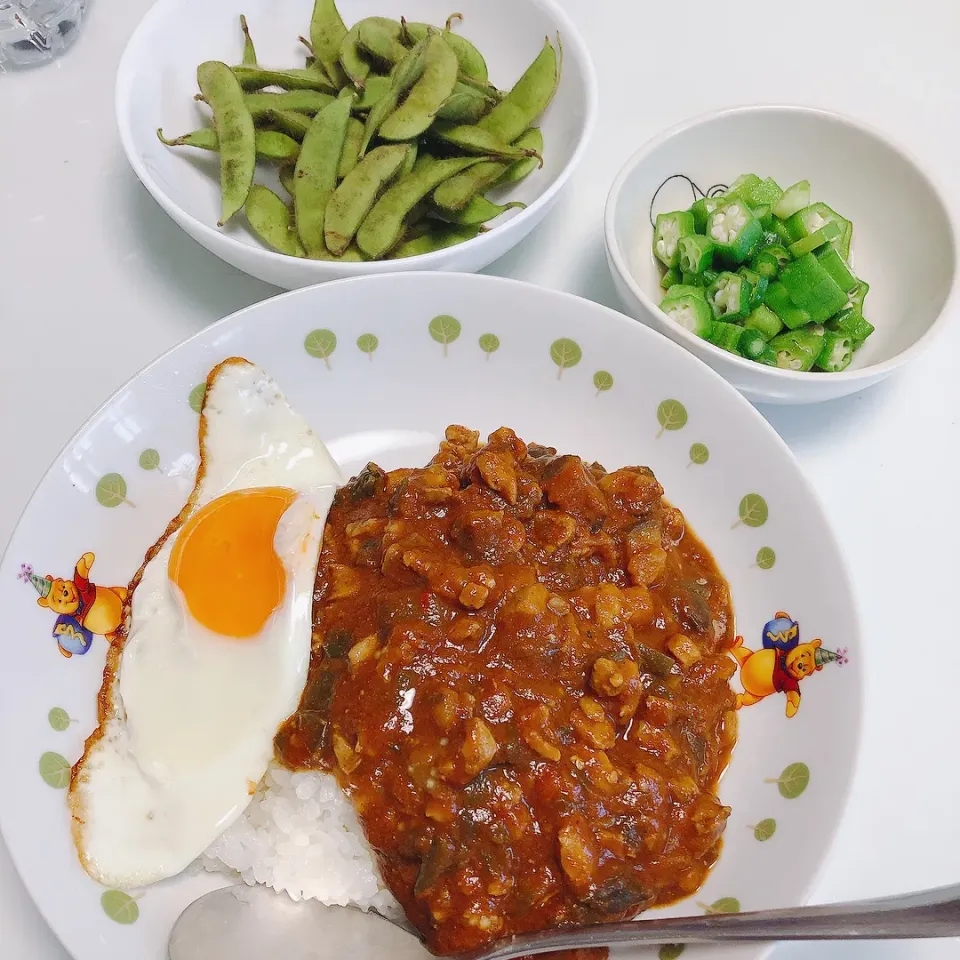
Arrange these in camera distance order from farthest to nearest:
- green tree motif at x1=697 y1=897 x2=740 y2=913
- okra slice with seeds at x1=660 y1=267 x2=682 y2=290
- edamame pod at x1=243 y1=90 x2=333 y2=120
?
okra slice with seeds at x1=660 y1=267 x2=682 y2=290 < edamame pod at x1=243 y1=90 x2=333 y2=120 < green tree motif at x1=697 y1=897 x2=740 y2=913

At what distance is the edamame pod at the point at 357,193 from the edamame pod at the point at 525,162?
1.72 ft

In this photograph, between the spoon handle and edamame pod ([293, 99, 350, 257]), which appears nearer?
the spoon handle

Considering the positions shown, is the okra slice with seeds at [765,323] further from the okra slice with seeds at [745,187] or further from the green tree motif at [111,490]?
the green tree motif at [111,490]

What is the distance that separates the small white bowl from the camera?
3.38 metres

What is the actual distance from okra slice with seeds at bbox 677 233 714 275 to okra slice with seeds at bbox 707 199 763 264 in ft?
0.18

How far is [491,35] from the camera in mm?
3861

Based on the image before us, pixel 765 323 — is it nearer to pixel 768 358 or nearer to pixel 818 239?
pixel 768 358

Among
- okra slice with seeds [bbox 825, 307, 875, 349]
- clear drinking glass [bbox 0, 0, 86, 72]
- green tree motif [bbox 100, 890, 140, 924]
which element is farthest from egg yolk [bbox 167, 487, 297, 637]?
clear drinking glass [bbox 0, 0, 86, 72]

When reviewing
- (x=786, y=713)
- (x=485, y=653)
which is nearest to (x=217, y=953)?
(x=485, y=653)

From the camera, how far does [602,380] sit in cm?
306

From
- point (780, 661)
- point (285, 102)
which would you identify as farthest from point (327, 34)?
point (780, 661)

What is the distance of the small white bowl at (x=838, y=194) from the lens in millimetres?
3377

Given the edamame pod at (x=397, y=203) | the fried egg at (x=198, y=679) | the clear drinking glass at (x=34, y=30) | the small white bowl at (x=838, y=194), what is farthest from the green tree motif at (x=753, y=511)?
the clear drinking glass at (x=34, y=30)

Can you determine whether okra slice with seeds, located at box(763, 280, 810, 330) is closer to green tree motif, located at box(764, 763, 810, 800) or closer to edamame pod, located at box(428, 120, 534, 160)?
edamame pod, located at box(428, 120, 534, 160)
